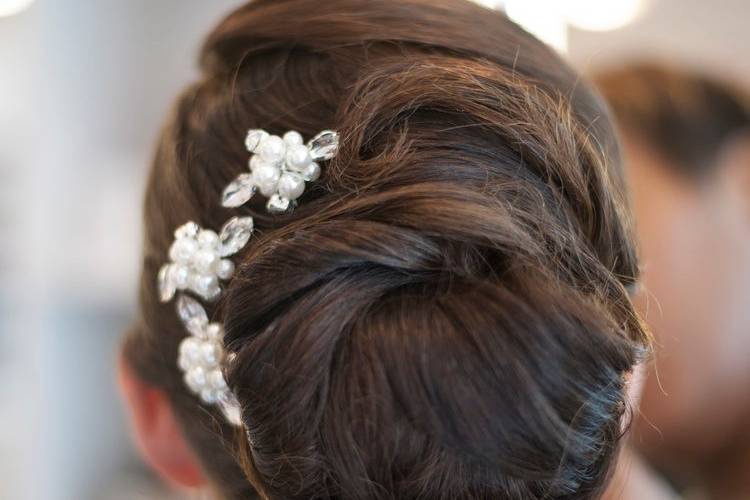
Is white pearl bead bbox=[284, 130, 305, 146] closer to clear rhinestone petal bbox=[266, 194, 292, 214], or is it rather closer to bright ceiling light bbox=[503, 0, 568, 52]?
clear rhinestone petal bbox=[266, 194, 292, 214]

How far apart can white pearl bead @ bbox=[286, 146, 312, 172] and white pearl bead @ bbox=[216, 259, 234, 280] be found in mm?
96

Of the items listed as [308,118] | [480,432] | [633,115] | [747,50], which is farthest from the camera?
[747,50]

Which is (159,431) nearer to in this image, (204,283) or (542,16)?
(204,283)

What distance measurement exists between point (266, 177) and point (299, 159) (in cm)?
3

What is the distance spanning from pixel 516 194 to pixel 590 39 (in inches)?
80.4

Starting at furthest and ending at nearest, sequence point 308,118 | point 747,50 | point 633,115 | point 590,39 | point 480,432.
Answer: point 590,39 < point 747,50 < point 633,115 < point 308,118 < point 480,432

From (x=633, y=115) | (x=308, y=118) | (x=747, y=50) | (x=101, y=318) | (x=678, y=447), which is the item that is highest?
(x=308, y=118)

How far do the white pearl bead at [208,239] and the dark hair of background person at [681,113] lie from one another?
864 millimetres

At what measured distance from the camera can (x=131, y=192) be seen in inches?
92.7

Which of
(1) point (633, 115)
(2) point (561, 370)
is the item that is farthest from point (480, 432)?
(1) point (633, 115)

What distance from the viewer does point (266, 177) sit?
581 millimetres

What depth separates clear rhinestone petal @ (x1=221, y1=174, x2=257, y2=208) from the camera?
60 cm

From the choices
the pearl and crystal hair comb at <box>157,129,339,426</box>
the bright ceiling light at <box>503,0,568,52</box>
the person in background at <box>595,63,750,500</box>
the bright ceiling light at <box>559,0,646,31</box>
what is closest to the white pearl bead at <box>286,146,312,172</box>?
the pearl and crystal hair comb at <box>157,129,339,426</box>

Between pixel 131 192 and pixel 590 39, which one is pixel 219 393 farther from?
pixel 590 39
